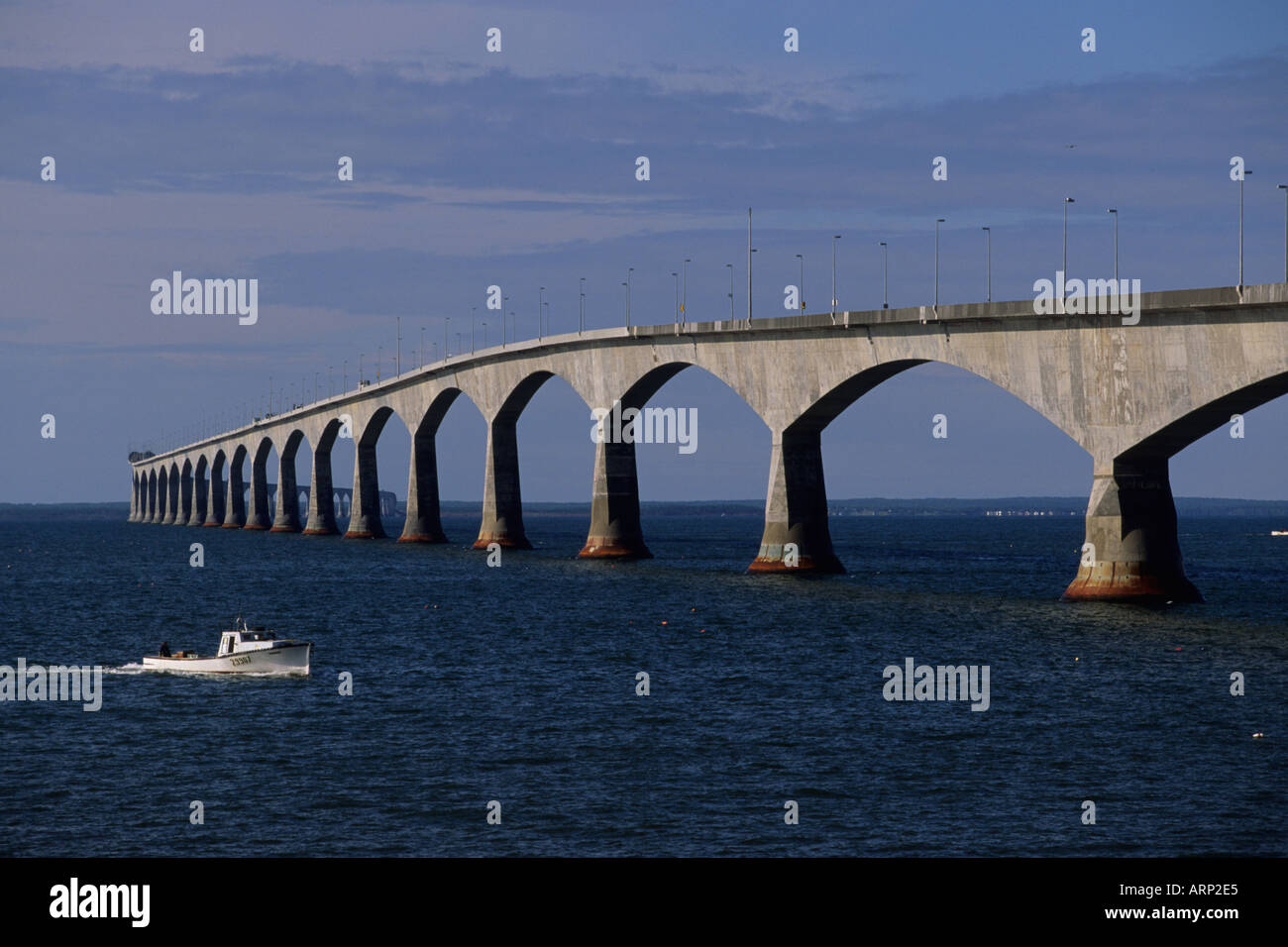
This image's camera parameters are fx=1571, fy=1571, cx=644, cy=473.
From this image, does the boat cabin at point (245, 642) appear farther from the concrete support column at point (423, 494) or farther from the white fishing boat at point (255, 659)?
the concrete support column at point (423, 494)

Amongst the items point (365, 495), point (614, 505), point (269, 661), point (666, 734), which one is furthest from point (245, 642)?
point (365, 495)

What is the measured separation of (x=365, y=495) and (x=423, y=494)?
17.3 m

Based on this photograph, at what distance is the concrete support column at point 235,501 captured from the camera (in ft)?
624

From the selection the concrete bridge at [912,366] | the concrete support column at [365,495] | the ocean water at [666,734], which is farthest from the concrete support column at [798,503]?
the concrete support column at [365,495]

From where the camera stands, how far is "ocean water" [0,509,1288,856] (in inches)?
903

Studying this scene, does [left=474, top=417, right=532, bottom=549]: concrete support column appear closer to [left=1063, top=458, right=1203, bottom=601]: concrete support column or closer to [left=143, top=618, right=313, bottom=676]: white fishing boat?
[left=1063, top=458, right=1203, bottom=601]: concrete support column

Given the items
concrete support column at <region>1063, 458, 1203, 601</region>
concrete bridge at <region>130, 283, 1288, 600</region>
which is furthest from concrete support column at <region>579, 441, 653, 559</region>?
concrete support column at <region>1063, 458, 1203, 601</region>

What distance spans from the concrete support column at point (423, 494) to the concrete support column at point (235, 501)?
71.7 m

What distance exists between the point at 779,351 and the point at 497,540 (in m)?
37.9
